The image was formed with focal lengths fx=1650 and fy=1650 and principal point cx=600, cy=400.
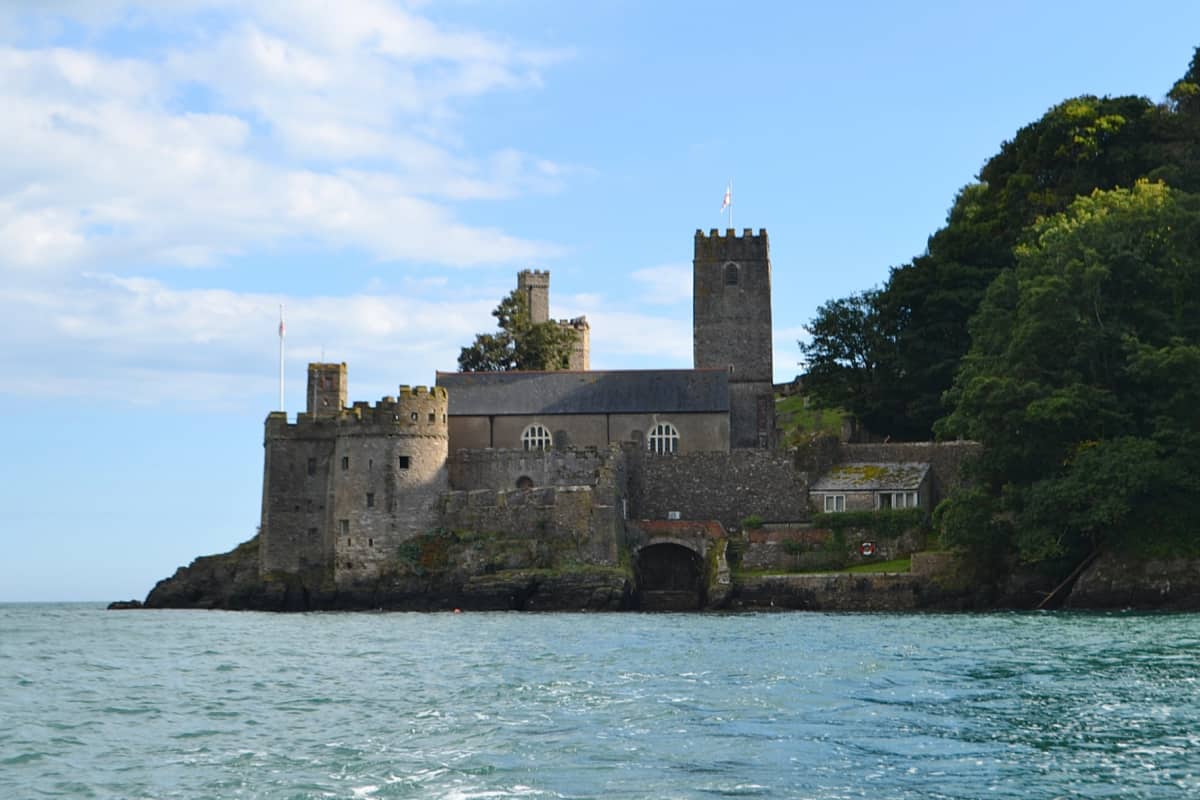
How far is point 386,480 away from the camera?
210 feet

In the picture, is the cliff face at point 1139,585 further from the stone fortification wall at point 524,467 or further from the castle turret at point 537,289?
the castle turret at point 537,289

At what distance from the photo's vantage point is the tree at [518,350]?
276 ft

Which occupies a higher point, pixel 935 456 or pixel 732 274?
pixel 732 274

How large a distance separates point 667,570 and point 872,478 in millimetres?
8560

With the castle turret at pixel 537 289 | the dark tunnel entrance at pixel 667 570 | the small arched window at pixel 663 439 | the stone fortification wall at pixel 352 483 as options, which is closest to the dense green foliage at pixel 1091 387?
the dark tunnel entrance at pixel 667 570

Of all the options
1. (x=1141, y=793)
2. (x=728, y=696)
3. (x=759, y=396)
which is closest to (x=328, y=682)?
(x=728, y=696)

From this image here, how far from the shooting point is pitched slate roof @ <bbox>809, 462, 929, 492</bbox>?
60812 millimetres

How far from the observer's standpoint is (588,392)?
236ft

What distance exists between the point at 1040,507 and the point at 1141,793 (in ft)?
115

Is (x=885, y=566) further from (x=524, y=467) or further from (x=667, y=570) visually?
(x=524, y=467)

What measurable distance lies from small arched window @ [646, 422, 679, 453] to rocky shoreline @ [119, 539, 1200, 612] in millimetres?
11896

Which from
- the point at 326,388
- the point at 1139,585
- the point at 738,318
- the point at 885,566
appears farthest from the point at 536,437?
the point at 1139,585

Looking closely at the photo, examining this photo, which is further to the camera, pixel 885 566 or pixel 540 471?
pixel 540 471

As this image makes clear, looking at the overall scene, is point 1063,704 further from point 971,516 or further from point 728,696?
point 971,516
